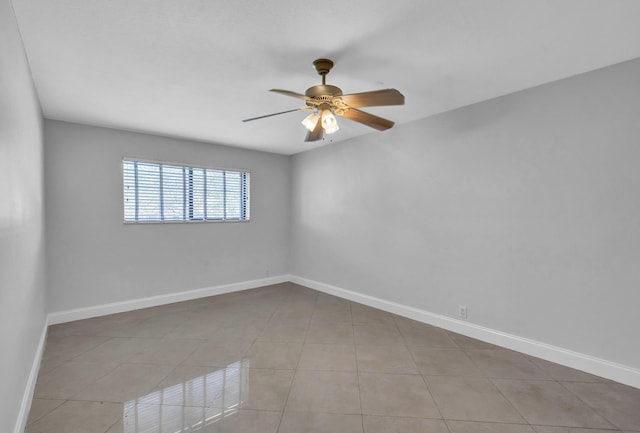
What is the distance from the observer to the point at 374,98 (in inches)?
82.8

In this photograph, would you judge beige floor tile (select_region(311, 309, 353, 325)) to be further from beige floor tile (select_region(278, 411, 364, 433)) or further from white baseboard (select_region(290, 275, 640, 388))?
beige floor tile (select_region(278, 411, 364, 433))

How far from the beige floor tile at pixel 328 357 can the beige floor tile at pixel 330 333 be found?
0.37ft

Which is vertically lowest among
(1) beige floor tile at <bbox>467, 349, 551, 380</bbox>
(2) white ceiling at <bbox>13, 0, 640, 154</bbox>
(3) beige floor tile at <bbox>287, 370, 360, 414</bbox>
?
(1) beige floor tile at <bbox>467, 349, 551, 380</bbox>

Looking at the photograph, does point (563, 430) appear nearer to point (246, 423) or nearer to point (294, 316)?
point (246, 423)

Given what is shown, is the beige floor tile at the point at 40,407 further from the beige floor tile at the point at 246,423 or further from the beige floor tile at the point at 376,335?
the beige floor tile at the point at 376,335

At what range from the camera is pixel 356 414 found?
1.94 metres

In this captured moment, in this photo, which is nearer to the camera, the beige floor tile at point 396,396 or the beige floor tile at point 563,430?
the beige floor tile at point 563,430

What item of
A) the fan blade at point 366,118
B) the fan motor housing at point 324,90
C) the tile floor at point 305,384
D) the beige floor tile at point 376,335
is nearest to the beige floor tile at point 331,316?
the tile floor at point 305,384

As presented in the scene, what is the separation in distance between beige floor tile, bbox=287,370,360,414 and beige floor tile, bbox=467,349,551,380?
115 cm

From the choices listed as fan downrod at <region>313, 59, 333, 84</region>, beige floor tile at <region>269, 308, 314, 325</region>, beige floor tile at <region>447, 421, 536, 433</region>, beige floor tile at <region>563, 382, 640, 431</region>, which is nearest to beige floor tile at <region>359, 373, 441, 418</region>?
beige floor tile at <region>447, 421, 536, 433</region>

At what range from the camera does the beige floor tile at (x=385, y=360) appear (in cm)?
250

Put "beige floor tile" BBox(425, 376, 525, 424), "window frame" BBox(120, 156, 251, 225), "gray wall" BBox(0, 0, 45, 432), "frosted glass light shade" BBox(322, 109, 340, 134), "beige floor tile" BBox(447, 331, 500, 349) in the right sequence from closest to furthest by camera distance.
Result: "gray wall" BBox(0, 0, 45, 432) < "beige floor tile" BBox(425, 376, 525, 424) < "frosted glass light shade" BBox(322, 109, 340, 134) < "beige floor tile" BBox(447, 331, 500, 349) < "window frame" BBox(120, 156, 251, 225)

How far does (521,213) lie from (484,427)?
1.87 meters

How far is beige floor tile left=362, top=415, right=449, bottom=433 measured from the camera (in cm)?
180
